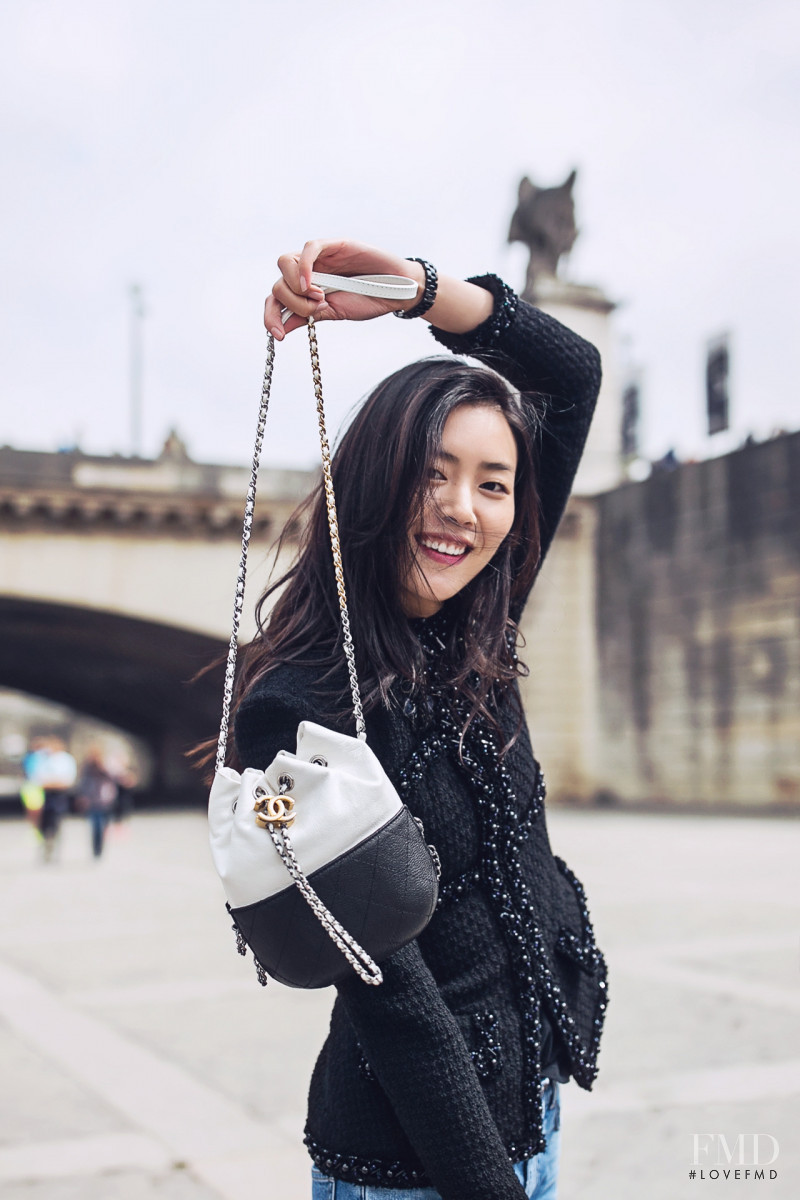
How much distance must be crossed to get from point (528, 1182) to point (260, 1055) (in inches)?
133

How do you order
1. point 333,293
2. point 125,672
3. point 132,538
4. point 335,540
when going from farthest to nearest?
point 125,672, point 132,538, point 333,293, point 335,540

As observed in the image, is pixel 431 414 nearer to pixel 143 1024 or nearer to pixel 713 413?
pixel 143 1024

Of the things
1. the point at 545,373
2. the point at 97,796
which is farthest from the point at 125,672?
the point at 545,373

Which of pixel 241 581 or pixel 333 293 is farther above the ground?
pixel 333 293

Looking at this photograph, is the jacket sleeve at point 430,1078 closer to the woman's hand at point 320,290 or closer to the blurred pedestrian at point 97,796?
the woman's hand at point 320,290

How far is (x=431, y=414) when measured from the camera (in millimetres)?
1612

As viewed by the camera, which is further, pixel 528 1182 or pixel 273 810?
pixel 528 1182

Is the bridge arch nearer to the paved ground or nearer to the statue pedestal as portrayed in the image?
the statue pedestal

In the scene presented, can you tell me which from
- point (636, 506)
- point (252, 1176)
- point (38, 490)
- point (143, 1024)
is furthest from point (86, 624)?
point (252, 1176)

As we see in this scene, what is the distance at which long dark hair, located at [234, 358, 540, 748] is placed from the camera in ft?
5.07

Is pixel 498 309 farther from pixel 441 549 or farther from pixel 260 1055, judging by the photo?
pixel 260 1055

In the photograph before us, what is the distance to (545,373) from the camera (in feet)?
6.25

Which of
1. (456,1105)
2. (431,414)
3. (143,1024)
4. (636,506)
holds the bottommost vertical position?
Answer: (143,1024)

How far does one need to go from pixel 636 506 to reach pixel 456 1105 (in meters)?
18.8
